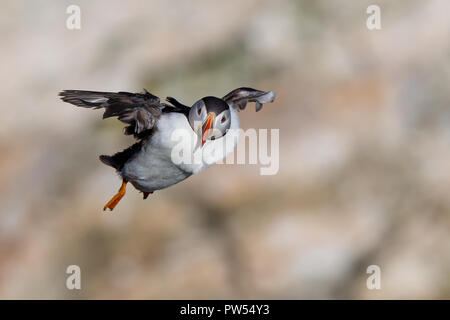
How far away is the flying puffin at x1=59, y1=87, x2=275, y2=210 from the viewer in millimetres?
4031

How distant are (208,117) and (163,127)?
36 centimetres

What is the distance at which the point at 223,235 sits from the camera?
7219mm

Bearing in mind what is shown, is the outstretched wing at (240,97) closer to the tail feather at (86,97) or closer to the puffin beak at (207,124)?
the puffin beak at (207,124)

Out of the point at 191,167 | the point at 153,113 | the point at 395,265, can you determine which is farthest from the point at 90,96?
the point at 395,265

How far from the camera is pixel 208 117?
402cm

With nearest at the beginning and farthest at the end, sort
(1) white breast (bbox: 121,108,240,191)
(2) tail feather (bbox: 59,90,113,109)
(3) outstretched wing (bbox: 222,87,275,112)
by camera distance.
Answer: (2) tail feather (bbox: 59,90,113,109) → (1) white breast (bbox: 121,108,240,191) → (3) outstretched wing (bbox: 222,87,275,112)

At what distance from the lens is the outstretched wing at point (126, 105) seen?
398 cm

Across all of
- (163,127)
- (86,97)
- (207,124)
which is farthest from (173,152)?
(86,97)

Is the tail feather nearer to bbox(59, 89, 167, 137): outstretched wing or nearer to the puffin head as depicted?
bbox(59, 89, 167, 137): outstretched wing

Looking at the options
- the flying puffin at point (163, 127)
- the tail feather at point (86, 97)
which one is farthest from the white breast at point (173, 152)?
the tail feather at point (86, 97)

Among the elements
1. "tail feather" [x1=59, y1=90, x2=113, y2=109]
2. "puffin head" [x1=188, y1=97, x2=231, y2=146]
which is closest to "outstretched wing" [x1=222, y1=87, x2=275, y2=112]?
"puffin head" [x1=188, y1=97, x2=231, y2=146]

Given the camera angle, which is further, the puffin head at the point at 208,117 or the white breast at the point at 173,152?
the white breast at the point at 173,152

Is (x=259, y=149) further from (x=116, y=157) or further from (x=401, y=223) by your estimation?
(x=401, y=223)

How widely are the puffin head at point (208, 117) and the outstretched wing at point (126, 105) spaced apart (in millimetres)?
267
